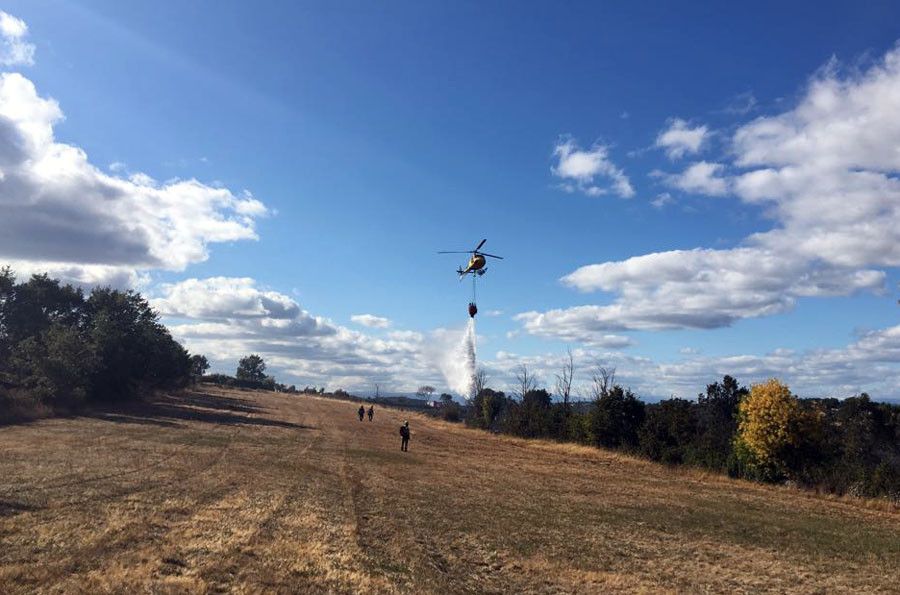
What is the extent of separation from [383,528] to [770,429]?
89.6ft

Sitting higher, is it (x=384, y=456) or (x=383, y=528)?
(x=384, y=456)

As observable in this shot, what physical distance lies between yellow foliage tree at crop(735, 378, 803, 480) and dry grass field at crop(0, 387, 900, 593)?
186cm

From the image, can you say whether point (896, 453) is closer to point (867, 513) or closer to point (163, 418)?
point (867, 513)

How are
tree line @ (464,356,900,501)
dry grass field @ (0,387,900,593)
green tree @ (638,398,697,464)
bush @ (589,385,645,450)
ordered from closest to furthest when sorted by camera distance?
1. dry grass field @ (0,387,900,593)
2. tree line @ (464,356,900,501)
3. green tree @ (638,398,697,464)
4. bush @ (589,385,645,450)

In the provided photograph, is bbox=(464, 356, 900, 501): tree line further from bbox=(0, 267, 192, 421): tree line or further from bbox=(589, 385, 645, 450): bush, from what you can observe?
bbox=(0, 267, 192, 421): tree line

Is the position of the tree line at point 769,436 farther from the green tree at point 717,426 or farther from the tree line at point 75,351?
the tree line at point 75,351

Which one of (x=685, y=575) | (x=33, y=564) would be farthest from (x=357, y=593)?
(x=685, y=575)

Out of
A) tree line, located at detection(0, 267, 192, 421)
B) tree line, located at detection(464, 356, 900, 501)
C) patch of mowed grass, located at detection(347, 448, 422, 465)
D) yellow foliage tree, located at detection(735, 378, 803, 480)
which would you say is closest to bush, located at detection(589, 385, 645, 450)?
tree line, located at detection(464, 356, 900, 501)

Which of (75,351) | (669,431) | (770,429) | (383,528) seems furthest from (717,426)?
(75,351)

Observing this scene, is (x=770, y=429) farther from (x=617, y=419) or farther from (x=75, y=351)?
(x=75, y=351)

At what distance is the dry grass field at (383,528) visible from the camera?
13.0 meters

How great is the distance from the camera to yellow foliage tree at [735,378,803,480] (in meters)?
35.6

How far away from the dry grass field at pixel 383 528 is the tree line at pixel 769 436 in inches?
82.9

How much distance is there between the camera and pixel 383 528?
59.8 feet
